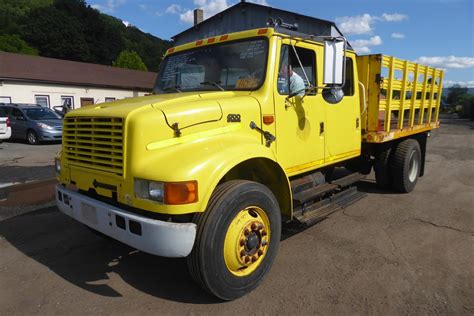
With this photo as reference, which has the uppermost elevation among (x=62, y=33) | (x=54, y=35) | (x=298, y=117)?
(x=62, y=33)

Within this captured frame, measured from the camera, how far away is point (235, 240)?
334 centimetres

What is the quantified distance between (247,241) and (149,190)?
99 cm

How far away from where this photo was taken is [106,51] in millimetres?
62938

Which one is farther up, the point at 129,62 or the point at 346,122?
the point at 129,62

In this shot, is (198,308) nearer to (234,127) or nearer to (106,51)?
(234,127)

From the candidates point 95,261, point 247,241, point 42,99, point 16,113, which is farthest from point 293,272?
point 42,99

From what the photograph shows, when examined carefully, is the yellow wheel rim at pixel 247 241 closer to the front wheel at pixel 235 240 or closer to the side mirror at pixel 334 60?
the front wheel at pixel 235 240

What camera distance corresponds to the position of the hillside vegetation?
56.7 meters

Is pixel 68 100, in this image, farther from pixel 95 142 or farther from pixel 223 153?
pixel 223 153

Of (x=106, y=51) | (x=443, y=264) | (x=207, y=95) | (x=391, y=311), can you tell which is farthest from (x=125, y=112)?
(x=106, y=51)

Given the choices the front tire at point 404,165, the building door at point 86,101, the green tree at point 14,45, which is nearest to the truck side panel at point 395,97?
the front tire at point 404,165

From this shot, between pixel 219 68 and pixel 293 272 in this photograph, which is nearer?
pixel 293 272

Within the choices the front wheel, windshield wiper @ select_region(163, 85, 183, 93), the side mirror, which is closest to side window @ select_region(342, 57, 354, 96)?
the side mirror

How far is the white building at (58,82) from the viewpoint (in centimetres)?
2502
